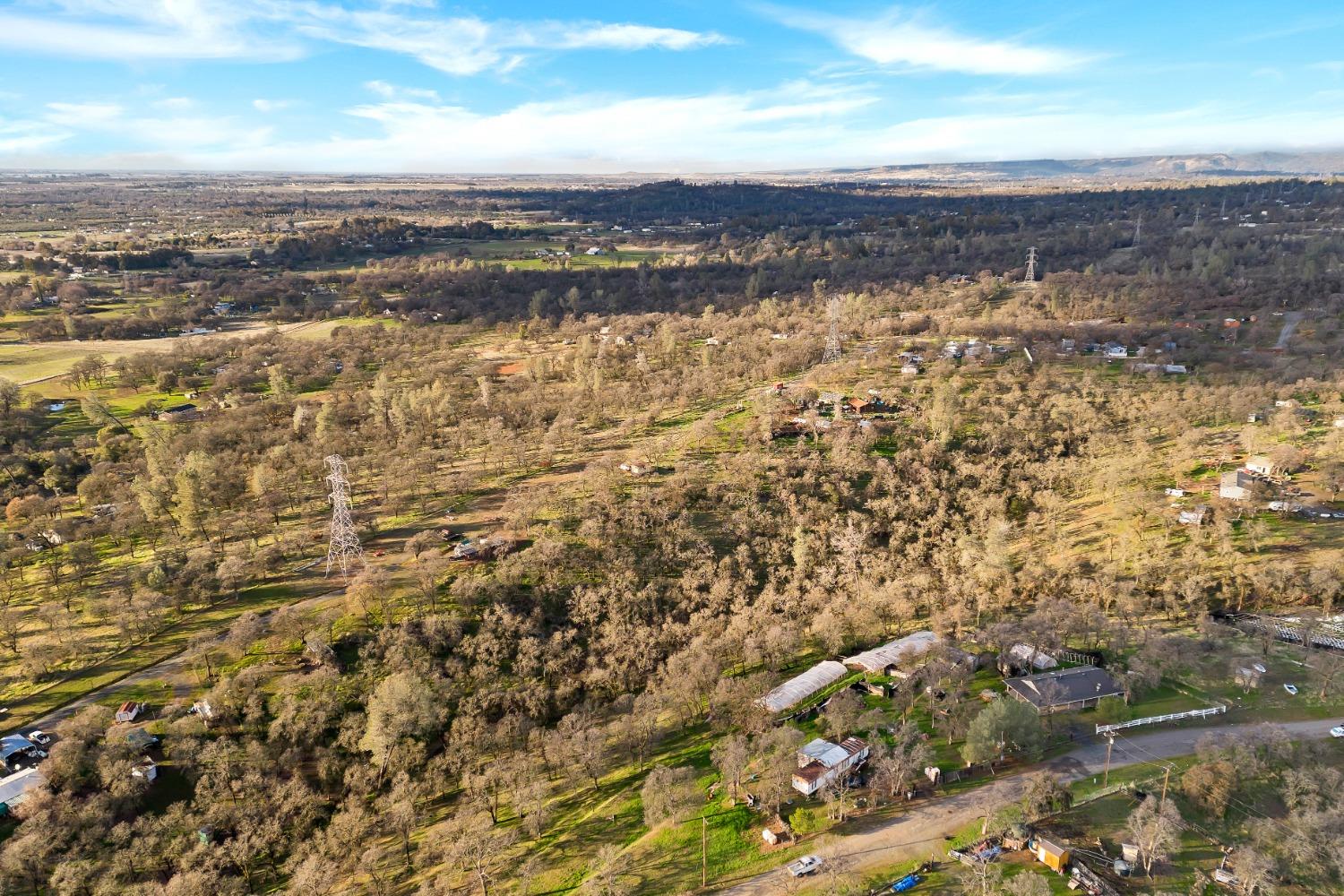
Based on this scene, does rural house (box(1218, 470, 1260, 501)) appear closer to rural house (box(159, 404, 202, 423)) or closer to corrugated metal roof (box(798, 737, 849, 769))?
corrugated metal roof (box(798, 737, 849, 769))

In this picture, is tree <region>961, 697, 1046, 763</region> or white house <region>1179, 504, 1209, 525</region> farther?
white house <region>1179, 504, 1209, 525</region>

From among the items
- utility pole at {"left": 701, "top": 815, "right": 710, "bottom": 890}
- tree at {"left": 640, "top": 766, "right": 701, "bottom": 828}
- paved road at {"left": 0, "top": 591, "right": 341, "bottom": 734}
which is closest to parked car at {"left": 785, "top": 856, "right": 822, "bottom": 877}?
utility pole at {"left": 701, "top": 815, "right": 710, "bottom": 890}

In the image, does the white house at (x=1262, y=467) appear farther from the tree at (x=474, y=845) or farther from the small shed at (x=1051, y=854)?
the tree at (x=474, y=845)

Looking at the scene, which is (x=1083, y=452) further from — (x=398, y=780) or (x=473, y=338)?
(x=473, y=338)

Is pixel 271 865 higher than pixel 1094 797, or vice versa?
pixel 1094 797

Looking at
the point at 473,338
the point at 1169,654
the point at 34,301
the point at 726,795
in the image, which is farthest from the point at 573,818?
the point at 34,301
